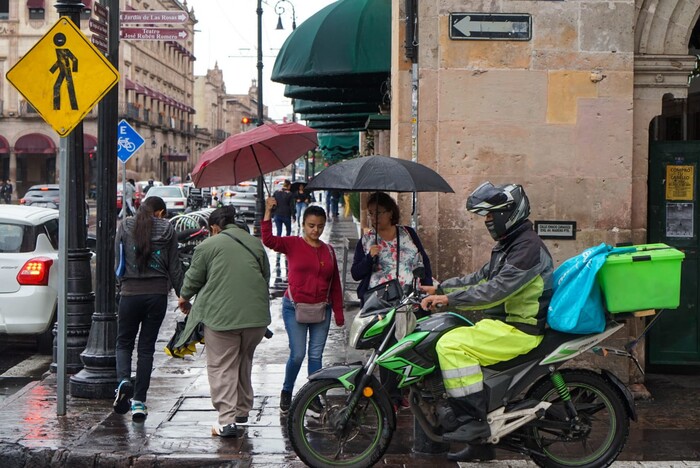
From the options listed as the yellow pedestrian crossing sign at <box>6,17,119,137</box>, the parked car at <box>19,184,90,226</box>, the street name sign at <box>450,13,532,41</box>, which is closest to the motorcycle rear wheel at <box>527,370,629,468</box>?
the street name sign at <box>450,13,532,41</box>

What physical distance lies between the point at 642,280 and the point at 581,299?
0.37m

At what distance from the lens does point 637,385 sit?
8891 mm

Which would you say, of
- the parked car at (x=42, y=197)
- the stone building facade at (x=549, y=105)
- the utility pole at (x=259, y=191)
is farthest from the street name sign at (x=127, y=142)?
the parked car at (x=42, y=197)

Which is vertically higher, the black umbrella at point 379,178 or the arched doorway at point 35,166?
the arched doorway at point 35,166

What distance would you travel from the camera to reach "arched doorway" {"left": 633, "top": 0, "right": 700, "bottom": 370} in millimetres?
8906

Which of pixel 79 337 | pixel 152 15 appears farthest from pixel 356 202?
pixel 79 337

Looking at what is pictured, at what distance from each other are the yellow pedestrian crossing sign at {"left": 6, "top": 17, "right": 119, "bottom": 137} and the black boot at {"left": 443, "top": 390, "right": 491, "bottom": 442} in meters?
3.67

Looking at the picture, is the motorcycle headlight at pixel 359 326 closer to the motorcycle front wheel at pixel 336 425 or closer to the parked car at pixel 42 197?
the motorcycle front wheel at pixel 336 425

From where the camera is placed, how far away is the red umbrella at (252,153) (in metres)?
7.79

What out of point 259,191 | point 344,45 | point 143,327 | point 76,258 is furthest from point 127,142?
point 143,327

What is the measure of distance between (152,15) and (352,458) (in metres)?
6.78

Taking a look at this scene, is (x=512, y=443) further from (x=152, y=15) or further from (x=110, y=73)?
(x=152, y=15)

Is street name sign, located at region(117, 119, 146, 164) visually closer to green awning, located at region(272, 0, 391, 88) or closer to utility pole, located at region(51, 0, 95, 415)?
green awning, located at region(272, 0, 391, 88)

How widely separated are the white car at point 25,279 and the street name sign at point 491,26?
5357 millimetres
